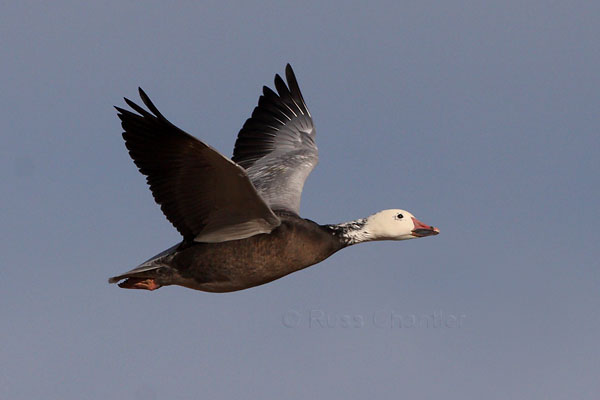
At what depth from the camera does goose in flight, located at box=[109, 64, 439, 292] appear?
893 cm

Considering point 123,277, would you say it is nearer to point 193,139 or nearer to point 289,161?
point 193,139

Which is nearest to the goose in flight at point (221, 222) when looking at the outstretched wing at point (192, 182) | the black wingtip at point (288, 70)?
the outstretched wing at point (192, 182)

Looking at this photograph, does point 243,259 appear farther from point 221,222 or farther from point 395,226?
point 395,226

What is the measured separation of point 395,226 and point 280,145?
9.35 feet

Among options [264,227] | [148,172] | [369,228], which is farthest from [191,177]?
[369,228]

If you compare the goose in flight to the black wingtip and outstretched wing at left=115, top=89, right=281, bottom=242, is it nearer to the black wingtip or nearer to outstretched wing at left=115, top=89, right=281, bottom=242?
outstretched wing at left=115, top=89, right=281, bottom=242

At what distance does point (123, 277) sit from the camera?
395 inches

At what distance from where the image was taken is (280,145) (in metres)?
12.9

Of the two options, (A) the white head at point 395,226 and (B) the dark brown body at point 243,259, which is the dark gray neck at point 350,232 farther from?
(B) the dark brown body at point 243,259

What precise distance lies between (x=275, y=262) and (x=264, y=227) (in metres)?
0.38

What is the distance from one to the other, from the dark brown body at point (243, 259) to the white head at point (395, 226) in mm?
671

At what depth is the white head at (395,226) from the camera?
34.5 feet

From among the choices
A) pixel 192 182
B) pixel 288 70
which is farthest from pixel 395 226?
pixel 288 70

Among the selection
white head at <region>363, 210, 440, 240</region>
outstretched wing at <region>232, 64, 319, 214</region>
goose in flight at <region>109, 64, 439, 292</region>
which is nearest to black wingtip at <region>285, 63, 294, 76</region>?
outstretched wing at <region>232, 64, 319, 214</region>
